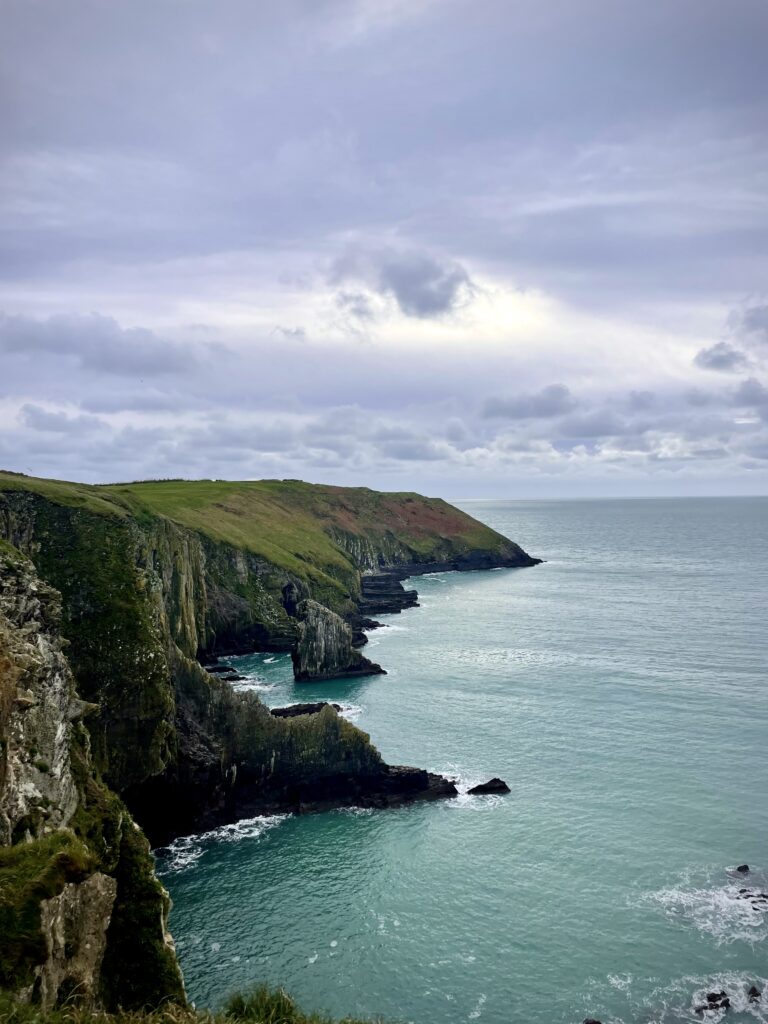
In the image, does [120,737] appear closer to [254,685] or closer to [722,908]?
[722,908]

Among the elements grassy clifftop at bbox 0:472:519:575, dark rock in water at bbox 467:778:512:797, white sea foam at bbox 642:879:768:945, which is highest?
grassy clifftop at bbox 0:472:519:575

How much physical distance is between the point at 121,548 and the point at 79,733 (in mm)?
19104

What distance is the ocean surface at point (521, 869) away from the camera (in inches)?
1350

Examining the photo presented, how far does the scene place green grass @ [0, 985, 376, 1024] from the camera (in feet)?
49.9

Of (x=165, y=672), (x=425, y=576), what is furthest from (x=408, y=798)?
(x=425, y=576)

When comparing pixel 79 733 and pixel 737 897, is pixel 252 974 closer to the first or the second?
pixel 79 733

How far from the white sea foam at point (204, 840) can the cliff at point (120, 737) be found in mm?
1012

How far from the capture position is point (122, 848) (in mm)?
30281

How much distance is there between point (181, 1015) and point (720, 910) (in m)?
33.1

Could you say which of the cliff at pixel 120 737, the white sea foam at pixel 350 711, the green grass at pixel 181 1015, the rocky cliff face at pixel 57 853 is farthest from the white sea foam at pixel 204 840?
the green grass at pixel 181 1015

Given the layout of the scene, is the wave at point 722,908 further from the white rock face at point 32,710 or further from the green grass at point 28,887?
the green grass at point 28,887

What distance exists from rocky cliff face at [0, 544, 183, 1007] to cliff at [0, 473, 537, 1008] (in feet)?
0.21

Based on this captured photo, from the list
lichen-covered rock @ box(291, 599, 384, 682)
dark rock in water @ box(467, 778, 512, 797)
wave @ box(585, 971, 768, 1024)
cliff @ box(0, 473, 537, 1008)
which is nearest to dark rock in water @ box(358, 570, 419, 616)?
cliff @ box(0, 473, 537, 1008)

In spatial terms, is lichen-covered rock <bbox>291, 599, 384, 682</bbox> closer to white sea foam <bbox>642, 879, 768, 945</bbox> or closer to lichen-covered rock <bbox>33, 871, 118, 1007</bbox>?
white sea foam <bbox>642, 879, 768, 945</bbox>
